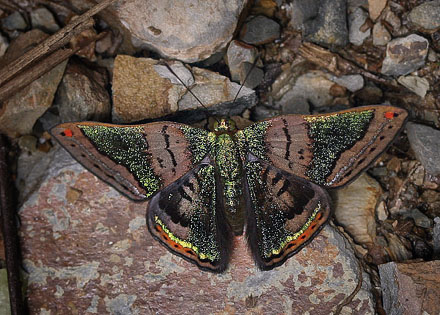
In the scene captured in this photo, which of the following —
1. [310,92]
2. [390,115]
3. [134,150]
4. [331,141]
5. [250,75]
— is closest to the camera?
[390,115]

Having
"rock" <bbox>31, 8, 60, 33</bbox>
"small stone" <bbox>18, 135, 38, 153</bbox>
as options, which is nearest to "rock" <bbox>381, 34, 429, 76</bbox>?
"rock" <bbox>31, 8, 60, 33</bbox>

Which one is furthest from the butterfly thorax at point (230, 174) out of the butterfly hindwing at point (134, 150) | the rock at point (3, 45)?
the rock at point (3, 45)

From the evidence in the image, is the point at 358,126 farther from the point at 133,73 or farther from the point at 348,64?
the point at 133,73

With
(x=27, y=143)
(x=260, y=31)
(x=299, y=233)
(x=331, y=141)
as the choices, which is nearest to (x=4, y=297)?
(x=27, y=143)

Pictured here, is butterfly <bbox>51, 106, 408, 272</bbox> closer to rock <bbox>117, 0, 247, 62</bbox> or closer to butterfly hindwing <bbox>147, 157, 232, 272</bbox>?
butterfly hindwing <bbox>147, 157, 232, 272</bbox>

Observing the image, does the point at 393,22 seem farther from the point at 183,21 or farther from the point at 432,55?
the point at 183,21

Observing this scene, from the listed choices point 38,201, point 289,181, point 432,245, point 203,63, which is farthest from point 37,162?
point 432,245

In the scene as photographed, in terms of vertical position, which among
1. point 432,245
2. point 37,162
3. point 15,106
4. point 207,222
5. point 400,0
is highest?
point 15,106
